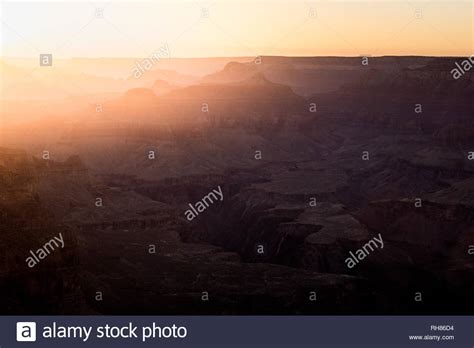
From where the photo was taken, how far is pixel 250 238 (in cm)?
10662

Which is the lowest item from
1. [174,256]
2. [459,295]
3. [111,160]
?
[459,295]

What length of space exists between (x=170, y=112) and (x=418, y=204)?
84514 millimetres

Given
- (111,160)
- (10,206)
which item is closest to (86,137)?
(111,160)

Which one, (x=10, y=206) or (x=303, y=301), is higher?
(x=10, y=206)

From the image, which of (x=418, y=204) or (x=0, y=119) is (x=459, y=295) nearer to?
(x=418, y=204)

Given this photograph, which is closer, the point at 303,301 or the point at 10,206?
A: the point at 10,206

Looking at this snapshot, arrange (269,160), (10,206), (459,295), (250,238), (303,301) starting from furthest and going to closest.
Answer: (269,160), (250,238), (459,295), (303,301), (10,206)

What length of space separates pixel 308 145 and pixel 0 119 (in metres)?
68.9

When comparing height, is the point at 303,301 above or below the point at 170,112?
below

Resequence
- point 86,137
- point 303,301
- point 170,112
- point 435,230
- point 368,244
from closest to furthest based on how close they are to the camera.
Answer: point 303,301 → point 368,244 → point 435,230 → point 86,137 → point 170,112

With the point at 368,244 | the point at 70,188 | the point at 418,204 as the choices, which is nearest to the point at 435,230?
the point at 418,204

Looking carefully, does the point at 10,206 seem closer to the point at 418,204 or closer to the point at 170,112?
the point at 418,204

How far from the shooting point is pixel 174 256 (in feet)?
261

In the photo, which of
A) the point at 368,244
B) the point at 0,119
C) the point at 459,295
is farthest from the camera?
the point at 0,119
